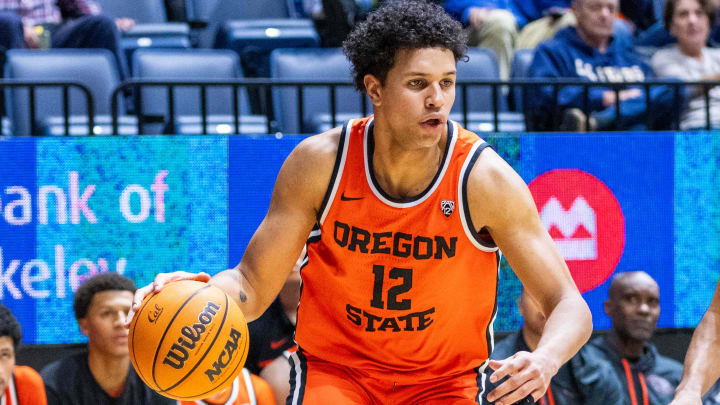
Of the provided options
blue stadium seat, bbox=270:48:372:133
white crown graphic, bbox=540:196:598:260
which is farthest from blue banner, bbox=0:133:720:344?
blue stadium seat, bbox=270:48:372:133

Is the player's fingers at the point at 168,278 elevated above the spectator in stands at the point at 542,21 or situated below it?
below

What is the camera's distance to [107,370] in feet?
17.3

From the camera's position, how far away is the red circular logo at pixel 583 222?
5914mm

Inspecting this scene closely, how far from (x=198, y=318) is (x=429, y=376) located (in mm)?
806

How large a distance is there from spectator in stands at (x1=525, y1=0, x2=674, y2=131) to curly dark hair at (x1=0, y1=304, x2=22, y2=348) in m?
3.27

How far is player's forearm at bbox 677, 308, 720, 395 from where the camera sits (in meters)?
3.34

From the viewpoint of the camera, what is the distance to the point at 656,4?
29.8ft

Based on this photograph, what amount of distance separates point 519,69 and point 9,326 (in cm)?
399

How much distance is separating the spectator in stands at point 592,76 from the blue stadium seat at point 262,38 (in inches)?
76.8

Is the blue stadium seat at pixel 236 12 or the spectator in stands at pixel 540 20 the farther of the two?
the blue stadium seat at pixel 236 12

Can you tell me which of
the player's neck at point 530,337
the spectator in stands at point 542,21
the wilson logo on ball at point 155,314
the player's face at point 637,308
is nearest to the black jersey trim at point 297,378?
the wilson logo on ball at point 155,314

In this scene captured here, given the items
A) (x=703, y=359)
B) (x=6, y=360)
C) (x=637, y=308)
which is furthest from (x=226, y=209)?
(x=703, y=359)

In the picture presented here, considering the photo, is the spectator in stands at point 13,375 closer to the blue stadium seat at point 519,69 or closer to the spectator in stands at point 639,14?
the blue stadium seat at point 519,69

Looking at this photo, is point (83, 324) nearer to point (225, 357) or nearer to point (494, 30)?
point (225, 357)
